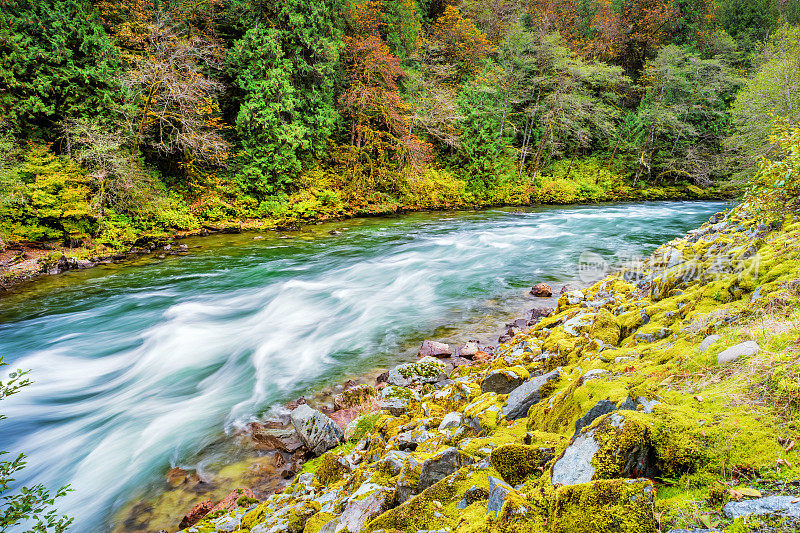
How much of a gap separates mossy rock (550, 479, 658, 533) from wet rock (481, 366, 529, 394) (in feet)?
7.61

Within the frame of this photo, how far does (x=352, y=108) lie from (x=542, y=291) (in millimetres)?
15648

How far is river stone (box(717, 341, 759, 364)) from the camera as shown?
231cm

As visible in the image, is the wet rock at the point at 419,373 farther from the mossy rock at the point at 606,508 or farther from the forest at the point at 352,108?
the forest at the point at 352,108

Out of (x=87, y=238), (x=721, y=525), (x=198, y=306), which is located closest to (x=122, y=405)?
(x=198, y=306)

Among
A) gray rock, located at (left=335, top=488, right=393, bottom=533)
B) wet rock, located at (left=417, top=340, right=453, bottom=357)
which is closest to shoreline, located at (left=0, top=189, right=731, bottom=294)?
wet rock, located at (left=417, top=340, right=453, bottom=357)

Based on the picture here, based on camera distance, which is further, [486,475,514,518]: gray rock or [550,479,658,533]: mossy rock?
[486,475,514,518]: gray rock

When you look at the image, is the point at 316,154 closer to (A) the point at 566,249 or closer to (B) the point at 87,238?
(B) the point at 87,238

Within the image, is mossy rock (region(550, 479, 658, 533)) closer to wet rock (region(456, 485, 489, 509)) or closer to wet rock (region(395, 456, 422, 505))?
wet rock (region(456, 485, 489, 509))

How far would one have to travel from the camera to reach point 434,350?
6.56 m

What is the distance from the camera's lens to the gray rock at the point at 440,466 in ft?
8.15

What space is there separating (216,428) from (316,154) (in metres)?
16.6

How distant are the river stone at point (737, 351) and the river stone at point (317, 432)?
3.88m

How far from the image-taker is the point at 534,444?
230 centimetres

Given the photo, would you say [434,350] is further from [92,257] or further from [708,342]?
[92,257]
